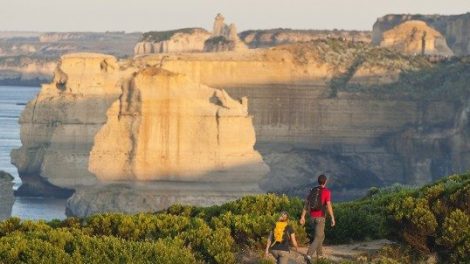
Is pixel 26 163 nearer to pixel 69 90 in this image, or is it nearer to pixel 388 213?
pixel 69 90

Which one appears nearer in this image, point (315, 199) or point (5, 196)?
point (315, 199)

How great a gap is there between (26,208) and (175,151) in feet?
55.6

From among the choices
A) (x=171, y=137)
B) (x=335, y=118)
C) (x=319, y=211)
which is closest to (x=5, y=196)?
(x=171, y=137)

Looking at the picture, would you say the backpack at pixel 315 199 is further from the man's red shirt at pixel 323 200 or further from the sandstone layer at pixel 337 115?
the sandstone layer at pixel 337 115

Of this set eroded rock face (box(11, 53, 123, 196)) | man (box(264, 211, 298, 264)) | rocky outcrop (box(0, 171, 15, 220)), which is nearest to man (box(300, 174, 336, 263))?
man (box(264, 211, 298, 264))

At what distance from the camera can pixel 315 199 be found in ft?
87.7

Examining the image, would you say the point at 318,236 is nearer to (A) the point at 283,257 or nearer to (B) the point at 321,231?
(B) the point at 321,231

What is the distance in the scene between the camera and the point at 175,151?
114125mm

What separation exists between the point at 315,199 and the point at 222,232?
1.87 m

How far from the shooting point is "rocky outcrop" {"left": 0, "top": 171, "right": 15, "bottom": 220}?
9818 centimetres

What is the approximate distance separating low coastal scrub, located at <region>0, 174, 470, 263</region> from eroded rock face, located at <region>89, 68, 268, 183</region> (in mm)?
80143

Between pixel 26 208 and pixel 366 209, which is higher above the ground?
pixel 366 209

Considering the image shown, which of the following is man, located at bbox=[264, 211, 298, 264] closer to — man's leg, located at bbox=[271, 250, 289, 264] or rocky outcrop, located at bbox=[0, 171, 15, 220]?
man's leg, located at bbox=[271, 250, 289, 264]

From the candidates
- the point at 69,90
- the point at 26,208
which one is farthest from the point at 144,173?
the point at 69,90
